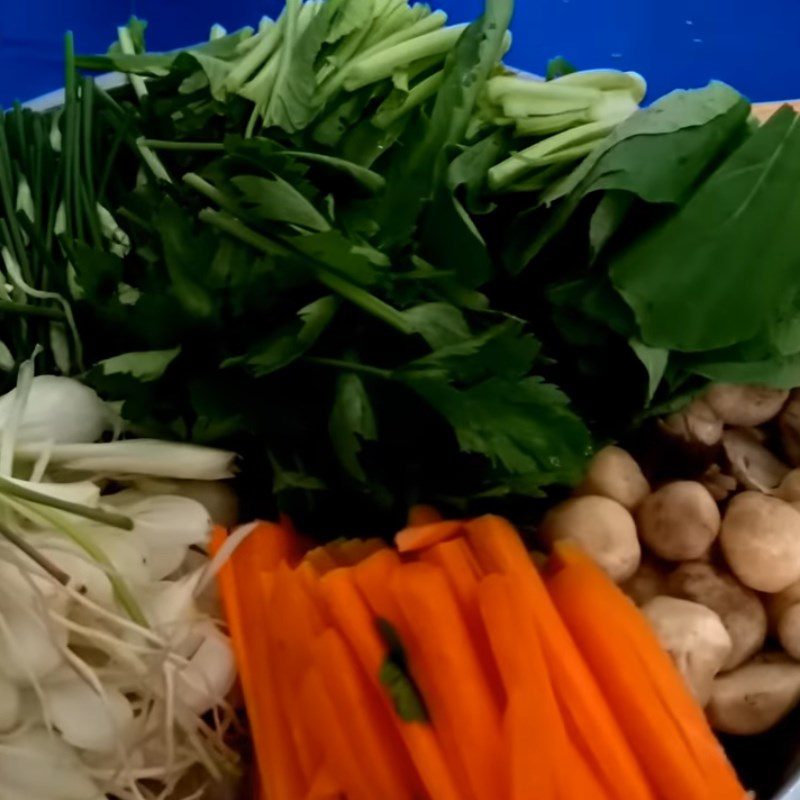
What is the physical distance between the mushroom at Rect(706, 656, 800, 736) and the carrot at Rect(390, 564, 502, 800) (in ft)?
0.60

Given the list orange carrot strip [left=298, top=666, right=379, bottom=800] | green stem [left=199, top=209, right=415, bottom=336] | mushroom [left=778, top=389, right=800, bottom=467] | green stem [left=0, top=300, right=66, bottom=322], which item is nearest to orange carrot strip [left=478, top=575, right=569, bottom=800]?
orange carrot strip [left=298, top=666, right=379, bottom=800]

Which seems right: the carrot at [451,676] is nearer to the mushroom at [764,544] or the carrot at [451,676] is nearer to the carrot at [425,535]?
the carrot at [425,535]

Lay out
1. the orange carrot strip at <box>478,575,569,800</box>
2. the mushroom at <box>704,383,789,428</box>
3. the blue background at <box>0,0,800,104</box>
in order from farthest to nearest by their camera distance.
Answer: the blue background at <box>0,0,800,104</box>, the mushroom at <box>704,383,789,428</box>, the orange carrot strip at <box>478,575,569,800</box>

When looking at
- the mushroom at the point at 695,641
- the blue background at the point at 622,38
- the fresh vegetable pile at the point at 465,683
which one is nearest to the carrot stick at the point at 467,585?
the fresh vegetable pile at the point at 465,683

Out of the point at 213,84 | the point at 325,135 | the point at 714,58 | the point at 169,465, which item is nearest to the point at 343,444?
the point at 169,465

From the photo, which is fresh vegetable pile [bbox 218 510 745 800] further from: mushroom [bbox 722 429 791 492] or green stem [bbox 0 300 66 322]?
green stem [bbox 0 300 66 322]

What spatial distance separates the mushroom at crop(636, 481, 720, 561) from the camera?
0.75 meters

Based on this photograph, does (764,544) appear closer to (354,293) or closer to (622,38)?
(354,293)

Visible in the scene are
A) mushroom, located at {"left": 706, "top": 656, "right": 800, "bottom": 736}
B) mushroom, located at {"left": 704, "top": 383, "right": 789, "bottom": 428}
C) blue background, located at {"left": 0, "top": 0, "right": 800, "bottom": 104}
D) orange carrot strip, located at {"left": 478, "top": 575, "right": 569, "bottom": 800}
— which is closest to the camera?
orange carrot strip, located at {"left": 478, "top": 575, "right": 569, "bottom": 800}

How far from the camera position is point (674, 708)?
635mm

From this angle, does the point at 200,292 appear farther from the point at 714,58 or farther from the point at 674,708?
the point at 714,58

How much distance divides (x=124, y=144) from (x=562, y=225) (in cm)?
43

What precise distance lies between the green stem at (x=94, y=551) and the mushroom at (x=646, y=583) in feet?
1.18

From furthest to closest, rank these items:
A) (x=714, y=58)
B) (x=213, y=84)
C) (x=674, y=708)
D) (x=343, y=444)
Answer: (x=714, y=58) < (x=213, y=84) < (x=343, y=444) < (x=674, y=708)
